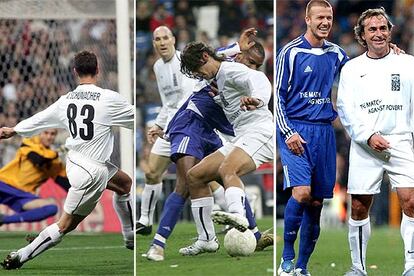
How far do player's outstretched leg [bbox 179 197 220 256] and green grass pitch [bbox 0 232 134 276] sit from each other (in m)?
0.52

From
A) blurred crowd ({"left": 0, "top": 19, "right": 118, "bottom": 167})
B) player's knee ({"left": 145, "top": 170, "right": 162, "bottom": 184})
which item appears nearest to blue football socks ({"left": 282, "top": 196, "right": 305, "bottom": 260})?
player's knee ({"left": 145, "top": 170, "right": 162, "bottom": 184})

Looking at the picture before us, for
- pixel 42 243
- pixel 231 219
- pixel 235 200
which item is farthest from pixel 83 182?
pixel 231 219

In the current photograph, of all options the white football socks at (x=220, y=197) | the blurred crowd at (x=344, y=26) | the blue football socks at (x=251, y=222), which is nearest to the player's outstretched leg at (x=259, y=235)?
the blue football socks at (x=251, y=222)

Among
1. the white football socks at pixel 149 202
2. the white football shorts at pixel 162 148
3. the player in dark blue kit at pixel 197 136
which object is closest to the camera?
the player in dark blue kit at pixel 197 136

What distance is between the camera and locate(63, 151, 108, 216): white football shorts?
7852mm

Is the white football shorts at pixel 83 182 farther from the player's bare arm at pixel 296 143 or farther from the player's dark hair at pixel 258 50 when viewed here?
the player's bare arm at pixel 296 143

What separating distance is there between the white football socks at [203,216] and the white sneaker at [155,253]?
0.32 meters

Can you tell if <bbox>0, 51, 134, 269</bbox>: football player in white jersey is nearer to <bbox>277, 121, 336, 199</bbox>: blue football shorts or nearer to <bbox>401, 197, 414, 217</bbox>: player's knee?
<bbox>277, 121, 336, 199</bbox>: blue football shorts

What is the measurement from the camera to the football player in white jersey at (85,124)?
7930mm

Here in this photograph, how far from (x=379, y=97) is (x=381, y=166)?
1.57 feet

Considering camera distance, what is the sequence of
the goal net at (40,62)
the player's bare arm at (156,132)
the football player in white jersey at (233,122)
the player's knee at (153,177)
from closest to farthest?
the football player in white jersey at (233,122) < the player's bare arm at (156,132) < the player's knee at (153,177) < the goal net at (40,62)

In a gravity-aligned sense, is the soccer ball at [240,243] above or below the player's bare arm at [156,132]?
below

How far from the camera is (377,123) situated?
22.8 feet

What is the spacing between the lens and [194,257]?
771cm
